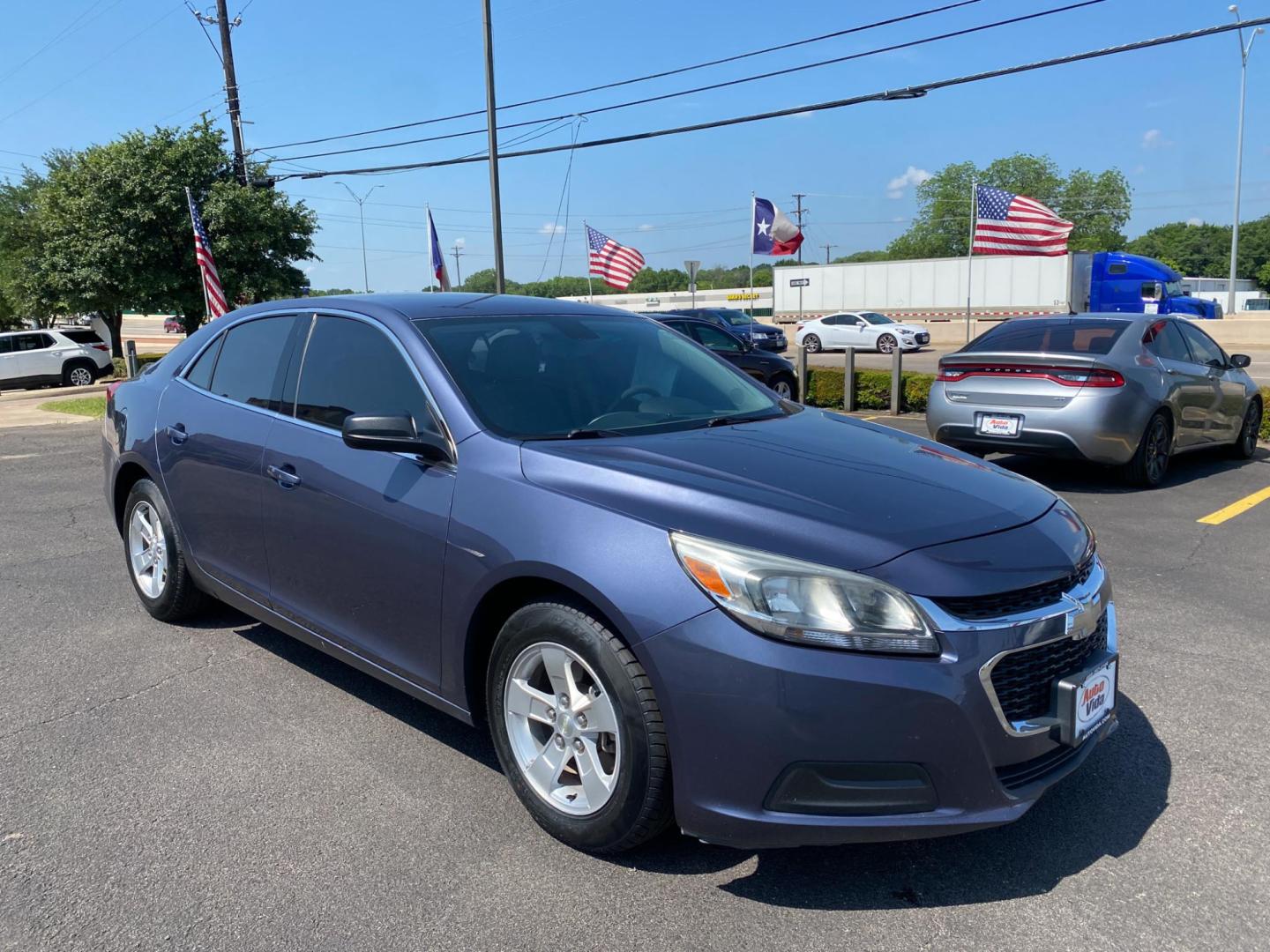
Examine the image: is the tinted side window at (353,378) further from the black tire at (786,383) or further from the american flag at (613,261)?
the american flag at (613,261)

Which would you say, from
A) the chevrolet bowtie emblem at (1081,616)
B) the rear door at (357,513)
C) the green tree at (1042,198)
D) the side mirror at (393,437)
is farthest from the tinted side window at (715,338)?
the green tree at (1042,198)

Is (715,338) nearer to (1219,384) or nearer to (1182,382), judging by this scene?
(1219,384)

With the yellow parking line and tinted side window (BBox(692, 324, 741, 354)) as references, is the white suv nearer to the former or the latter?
tinted side window (BBox(692, 324, 741, 354))

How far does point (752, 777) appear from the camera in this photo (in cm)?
250

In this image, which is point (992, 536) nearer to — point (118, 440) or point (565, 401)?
point (565, 401)

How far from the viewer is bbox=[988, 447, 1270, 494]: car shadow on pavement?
8.70 m

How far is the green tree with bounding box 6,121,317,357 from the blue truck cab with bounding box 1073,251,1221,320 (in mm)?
28903

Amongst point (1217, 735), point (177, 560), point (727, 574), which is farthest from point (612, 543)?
point (177, 560)

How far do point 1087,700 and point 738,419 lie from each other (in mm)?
1613

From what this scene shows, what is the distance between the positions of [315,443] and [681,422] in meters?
1.39

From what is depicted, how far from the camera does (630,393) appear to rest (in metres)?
3.84

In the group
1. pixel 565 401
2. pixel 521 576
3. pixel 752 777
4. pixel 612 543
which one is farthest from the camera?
pixel 565 401

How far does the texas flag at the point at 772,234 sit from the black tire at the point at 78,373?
17746 millimetres

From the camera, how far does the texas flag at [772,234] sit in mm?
21234
